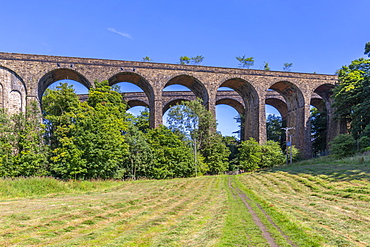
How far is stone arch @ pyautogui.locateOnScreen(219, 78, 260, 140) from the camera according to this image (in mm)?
41500

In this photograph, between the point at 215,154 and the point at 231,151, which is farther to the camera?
the point at 231,151

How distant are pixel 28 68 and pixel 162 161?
17.6 meters

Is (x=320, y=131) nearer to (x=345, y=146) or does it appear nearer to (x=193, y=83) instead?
(x=345, y=146)

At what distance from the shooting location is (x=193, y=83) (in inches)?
1636

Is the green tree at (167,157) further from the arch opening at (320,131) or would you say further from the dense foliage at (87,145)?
the arch opening at (320,131)

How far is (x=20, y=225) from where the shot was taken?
7.66 m

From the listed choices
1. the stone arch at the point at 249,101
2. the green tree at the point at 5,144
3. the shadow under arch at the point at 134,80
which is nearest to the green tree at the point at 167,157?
the shadow under arch at the point at 134,80

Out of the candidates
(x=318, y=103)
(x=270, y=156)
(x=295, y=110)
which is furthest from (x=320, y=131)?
(x=270, y=156)

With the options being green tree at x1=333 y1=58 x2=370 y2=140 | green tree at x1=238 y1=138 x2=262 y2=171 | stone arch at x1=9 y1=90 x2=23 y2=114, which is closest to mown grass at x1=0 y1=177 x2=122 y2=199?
Answer: stone arch at x1=9 y1=90 x2=23 y2=114

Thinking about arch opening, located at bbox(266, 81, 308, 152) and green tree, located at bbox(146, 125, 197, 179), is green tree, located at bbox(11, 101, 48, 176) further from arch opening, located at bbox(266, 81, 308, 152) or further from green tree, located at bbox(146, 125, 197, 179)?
arch opening, located at bbox(266, 81, 308, 152)

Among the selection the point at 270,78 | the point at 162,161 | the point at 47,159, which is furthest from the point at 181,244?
the point at 270,78

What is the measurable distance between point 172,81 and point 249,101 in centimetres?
1130

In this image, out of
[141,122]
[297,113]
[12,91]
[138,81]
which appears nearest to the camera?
[12,91]

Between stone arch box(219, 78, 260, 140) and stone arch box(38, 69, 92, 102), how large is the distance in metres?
17.2
